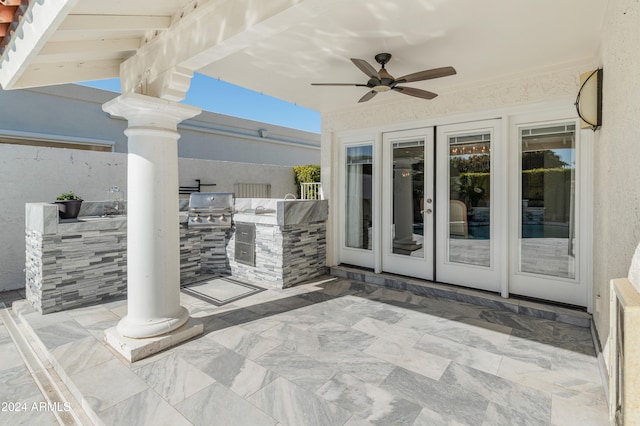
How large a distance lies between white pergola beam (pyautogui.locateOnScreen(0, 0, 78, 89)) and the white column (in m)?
0.65

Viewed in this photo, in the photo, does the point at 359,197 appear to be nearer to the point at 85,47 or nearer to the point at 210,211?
the point at 210,211

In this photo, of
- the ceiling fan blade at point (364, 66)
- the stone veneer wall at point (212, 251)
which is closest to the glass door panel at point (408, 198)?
the ceiling fan blade at point (364, 66)

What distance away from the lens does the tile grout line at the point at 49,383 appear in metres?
2.31

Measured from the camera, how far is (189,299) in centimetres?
450

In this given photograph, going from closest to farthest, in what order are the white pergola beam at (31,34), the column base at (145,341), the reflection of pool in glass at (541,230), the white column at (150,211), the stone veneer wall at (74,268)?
the white pergola beam at (31,34) < the column base at (145,341) < the white column at (150,211) < the stone veneer wall at (74,268) < the reflection of pool in glass at (541,230)

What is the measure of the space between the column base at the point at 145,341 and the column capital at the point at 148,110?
196 centimetres

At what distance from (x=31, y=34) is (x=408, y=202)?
4675 millimetres

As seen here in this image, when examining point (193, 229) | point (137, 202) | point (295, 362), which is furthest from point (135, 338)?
point (193, 229)

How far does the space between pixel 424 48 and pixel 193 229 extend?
14.0 feet

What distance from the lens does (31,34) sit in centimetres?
246

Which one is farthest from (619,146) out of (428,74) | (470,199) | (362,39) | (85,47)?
(85,47)

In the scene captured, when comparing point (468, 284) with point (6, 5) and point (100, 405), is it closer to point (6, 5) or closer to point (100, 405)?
point (100, 405)

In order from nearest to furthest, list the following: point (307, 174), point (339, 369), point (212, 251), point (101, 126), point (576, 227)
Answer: point (339, 369), point (576, 227), point (212, 251), point (101, 126), point (307, 174)

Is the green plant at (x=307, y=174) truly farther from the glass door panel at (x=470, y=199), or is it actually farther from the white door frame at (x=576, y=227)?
the white door frame at (x=576, y=227)
